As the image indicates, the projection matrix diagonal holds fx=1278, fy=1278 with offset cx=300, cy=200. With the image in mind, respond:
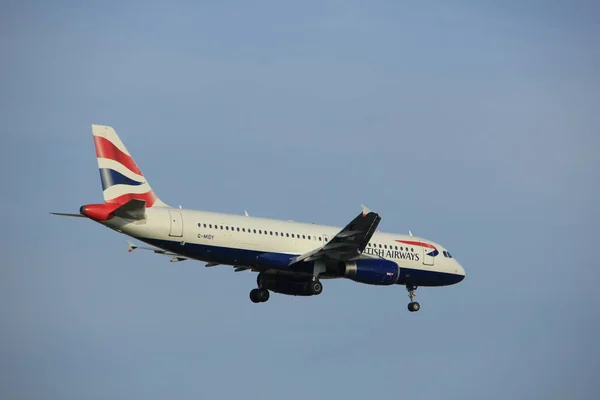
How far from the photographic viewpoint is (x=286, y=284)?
67.4 metres

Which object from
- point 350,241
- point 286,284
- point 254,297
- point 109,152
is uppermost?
point 109,152

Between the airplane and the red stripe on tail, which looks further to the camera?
the red stripe on tail

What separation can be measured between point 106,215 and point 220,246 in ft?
19.7

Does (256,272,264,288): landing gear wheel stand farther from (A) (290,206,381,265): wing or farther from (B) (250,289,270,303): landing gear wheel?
(A) (290,206,381,265): wing

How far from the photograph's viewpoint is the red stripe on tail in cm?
6075

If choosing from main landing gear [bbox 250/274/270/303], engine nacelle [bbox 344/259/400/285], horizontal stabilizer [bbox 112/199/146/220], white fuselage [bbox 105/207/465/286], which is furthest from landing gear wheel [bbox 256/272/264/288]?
horizontal stabilizer [bbox 112/199/146/220]

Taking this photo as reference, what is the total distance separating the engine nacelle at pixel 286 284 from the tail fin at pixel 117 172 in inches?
347

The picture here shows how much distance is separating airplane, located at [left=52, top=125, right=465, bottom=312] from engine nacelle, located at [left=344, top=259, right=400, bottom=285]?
5 cm

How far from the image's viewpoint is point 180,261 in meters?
65.8

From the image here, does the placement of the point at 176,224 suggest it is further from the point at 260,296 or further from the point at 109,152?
the point at 260,296

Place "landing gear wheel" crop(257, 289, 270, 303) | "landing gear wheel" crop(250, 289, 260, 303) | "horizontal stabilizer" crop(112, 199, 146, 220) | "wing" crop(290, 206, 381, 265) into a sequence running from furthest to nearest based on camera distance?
"landing gear wheel" crop(250, 289, 260, 303) → "landing gear wheel" crop(257, 289, 270, 303) → "wing" crop(290, 206, 381, 265) → "horizontal stabilizer" crop(112, 199, 146, 220)

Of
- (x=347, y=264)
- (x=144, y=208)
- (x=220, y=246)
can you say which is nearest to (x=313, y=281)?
(x=347, y=264)

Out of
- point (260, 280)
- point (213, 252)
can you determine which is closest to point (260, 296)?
point (260, 280)

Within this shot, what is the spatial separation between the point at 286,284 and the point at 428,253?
8.37 meters
